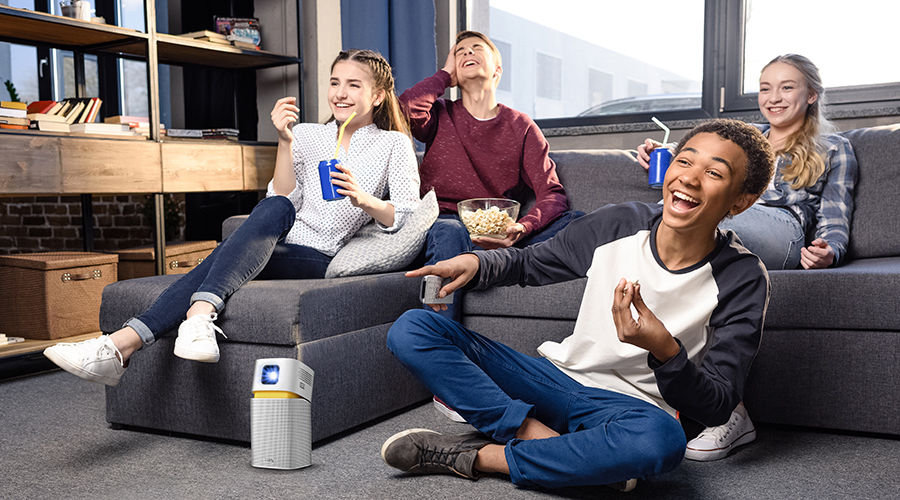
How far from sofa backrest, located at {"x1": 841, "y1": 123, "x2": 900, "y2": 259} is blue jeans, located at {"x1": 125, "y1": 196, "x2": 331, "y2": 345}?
62.6 inches

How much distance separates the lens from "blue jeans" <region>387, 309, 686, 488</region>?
52.8 inches

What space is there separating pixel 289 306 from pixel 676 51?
7.82 feet

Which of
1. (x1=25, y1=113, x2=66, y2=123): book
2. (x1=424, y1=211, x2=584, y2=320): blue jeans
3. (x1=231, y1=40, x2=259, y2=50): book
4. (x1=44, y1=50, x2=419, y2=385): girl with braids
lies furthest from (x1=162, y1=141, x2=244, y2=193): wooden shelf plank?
(x1=424, y1=211, x2=584, y2=320): blue jeans

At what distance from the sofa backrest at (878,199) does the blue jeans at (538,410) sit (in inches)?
48.3

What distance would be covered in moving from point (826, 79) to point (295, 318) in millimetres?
2394

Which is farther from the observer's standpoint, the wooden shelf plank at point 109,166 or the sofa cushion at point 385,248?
the wooden shelf plank at point 109,166

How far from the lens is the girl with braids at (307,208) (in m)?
1.77

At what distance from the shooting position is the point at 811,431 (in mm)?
1900

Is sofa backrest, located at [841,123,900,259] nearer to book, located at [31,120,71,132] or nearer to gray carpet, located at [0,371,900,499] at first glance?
gray carpet, located at [0,371,900,499]

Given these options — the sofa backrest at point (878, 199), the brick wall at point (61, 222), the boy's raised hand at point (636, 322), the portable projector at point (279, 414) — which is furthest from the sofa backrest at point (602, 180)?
the brick wall at point (61, 222)

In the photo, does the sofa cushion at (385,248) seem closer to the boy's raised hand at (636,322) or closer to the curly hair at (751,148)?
the curly hair at (751,148)

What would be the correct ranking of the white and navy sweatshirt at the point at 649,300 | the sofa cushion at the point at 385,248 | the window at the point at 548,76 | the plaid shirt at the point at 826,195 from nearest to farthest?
the white and navy sweatshirt at the point at 649,300, the sofa cushion at the point at 385,248, the plaid shirt at the point at 826,195, the window at the point at 548,76

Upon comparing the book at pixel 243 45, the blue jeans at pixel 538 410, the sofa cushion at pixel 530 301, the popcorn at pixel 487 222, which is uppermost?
the book at pixel 243 45

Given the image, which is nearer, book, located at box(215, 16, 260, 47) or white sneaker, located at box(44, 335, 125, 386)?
white sneaker, located at box(44, 335, 125, 386)
